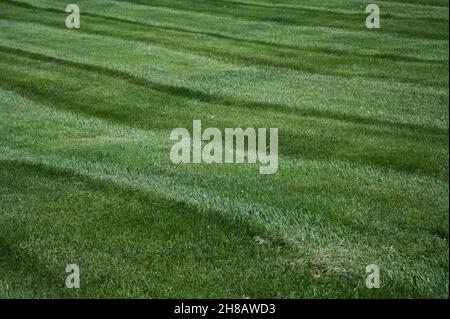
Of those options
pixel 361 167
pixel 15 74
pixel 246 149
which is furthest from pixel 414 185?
pixel 15 74

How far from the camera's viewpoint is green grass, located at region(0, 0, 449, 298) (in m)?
9.91

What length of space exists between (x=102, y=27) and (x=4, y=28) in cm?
615

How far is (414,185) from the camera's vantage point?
1316 centimetres

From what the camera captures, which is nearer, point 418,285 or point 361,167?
point 418,285

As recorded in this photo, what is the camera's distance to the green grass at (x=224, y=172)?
991 centimetres

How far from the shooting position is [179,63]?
28234mm

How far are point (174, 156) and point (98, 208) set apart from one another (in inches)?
151

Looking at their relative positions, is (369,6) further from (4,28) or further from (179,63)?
(4,28)

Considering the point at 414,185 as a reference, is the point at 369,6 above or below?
above

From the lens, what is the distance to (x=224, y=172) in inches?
582
